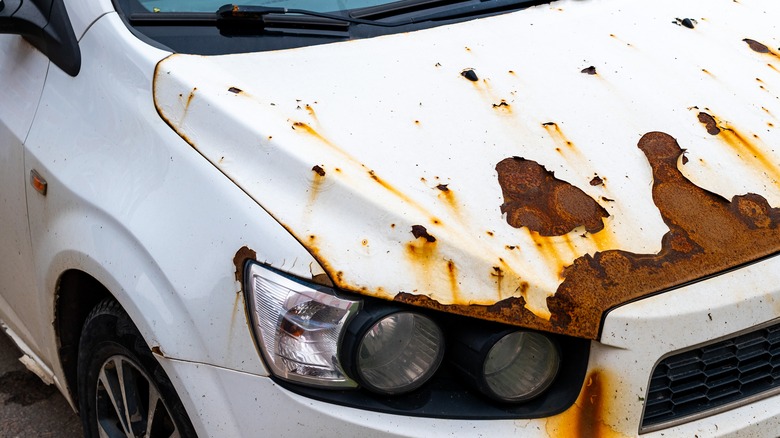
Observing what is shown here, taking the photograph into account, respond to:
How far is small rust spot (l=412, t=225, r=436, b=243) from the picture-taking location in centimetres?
168

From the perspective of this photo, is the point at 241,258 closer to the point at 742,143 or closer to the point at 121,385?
the point at 121,385

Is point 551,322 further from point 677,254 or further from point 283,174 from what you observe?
point 283,174

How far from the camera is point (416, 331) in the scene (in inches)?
65.2

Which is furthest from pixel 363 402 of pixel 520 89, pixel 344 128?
pixel 520 89

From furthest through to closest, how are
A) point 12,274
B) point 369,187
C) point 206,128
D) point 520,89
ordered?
point 12,274, point 520,89, point 206,128, point 369,187

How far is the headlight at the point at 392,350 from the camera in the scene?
1607mm

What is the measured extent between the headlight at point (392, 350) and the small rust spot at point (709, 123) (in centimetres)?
84

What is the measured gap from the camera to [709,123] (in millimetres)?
2066

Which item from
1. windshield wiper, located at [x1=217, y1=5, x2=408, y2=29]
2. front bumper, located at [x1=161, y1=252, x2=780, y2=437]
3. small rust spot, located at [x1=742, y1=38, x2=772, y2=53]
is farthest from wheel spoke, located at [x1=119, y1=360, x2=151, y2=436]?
small rust spot, located at [x1=742, y1=38, x2=772, y2=53]

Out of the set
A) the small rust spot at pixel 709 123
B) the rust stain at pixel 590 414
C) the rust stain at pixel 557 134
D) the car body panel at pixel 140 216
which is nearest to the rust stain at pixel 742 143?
the small rust spot at pixel 709 123

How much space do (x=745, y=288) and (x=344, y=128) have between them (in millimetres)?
850

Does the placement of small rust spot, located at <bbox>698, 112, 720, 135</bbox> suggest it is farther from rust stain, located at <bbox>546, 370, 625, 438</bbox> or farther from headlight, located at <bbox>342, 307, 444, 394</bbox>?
headlight, located at <bbox>342, 307, 444, 394</bbox>

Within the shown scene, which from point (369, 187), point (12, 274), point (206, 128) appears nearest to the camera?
point (369, 187)

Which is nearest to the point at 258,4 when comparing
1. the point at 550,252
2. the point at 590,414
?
the point at 550,252
